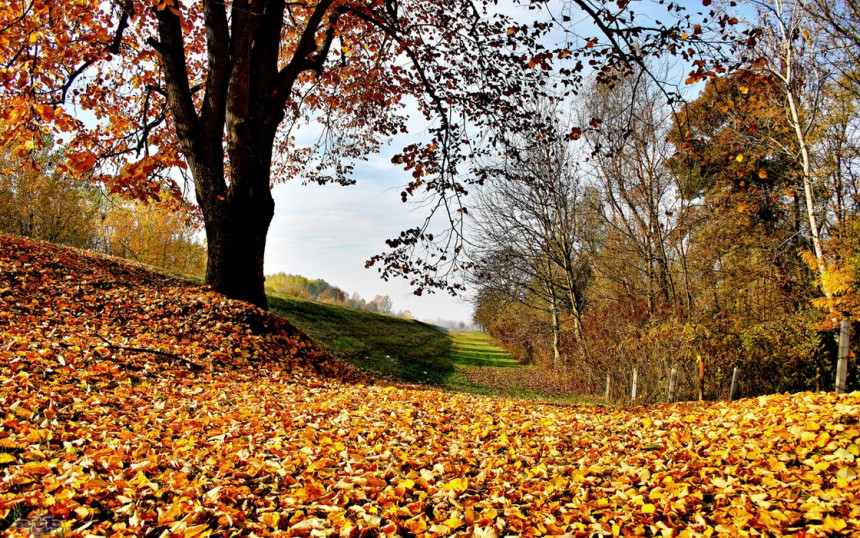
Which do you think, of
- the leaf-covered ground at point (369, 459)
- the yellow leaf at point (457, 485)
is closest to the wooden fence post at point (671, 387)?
the leaf-covered ground at point (369, 459)

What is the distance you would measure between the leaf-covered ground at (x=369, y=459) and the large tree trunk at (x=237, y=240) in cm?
249

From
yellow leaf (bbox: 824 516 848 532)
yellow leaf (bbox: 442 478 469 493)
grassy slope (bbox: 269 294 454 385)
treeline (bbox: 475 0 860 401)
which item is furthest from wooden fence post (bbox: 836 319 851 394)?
yellow leaf (bbox: 442 478 469 493)

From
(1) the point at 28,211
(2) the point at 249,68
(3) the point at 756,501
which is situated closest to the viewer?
(3) the point at 756,501

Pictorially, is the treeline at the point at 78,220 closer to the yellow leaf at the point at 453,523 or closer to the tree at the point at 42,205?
the tree at the point at 42,205

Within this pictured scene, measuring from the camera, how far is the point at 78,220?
21.1 m

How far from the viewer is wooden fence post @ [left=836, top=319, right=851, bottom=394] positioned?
8375 mm

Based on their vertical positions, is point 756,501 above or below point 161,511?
above

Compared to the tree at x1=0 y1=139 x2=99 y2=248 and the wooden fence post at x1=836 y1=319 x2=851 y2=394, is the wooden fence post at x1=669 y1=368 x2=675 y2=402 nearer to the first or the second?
the wooden fence post at x1=836 y1=319 x2=851 y2=394

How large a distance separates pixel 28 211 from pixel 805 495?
26605mm

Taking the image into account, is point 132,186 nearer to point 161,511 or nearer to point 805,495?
point 161,511

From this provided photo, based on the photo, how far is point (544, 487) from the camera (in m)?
3.00

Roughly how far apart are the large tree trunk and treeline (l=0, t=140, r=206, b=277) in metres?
10.5

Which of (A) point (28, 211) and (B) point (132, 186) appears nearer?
(B) point (132, 186)

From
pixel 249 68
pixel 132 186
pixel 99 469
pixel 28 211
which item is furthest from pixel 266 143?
pixel 28 211
